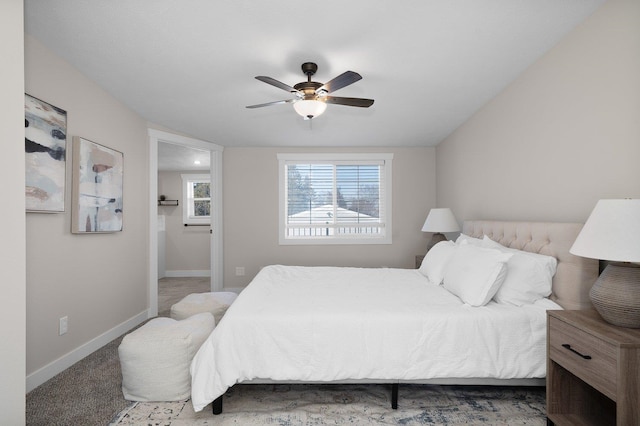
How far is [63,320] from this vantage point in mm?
2324

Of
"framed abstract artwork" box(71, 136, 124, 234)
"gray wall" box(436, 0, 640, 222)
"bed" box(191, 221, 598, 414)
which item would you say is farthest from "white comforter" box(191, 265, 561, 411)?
"framed abstract artwork" box(71, 136, 124, 234)

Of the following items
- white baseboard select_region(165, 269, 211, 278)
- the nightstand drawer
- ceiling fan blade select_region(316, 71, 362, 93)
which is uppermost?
ceiling fan blade select_region(316, 71, 362, 93)

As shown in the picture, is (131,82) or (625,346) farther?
(131,82)

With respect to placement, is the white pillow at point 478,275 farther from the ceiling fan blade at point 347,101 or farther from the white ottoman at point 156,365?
the white ottoman at point 156,365

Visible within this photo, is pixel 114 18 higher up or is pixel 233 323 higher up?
pixel 114 18

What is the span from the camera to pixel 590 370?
1312 millimetres

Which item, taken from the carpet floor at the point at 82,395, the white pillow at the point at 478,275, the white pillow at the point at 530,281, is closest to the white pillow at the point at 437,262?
the white pillow at the point at 478,275

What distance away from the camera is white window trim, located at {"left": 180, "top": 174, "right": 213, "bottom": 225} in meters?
6.23

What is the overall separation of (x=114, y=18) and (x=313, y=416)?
267 centimetres

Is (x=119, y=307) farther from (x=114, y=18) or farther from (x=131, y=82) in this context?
(x=114, y=18)

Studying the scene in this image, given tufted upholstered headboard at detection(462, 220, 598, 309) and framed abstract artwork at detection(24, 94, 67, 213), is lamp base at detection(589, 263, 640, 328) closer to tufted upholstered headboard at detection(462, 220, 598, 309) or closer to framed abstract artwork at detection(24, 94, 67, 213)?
tufted upholstered headboard at detection(462, 220, 598, 309)

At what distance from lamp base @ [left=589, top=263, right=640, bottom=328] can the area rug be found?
0.83 metres

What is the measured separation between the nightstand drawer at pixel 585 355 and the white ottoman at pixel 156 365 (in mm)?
2136

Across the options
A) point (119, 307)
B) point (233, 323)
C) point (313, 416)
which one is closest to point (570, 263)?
point (313, 416)
